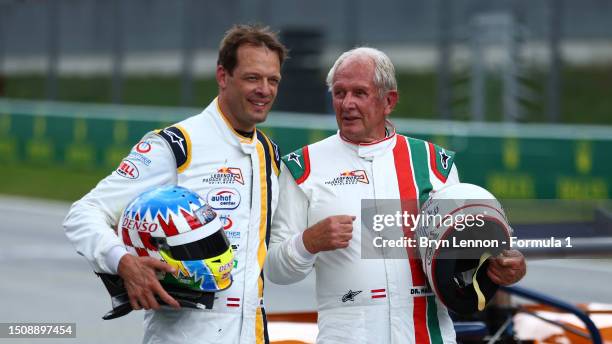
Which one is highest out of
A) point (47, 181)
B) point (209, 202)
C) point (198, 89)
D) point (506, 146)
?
point (198, 89)

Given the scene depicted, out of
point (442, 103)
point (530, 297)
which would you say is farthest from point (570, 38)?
point (530, 297)

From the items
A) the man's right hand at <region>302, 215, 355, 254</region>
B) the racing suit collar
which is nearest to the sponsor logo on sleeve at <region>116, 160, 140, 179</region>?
the man's right hand at <region>302, 215, 355, 254</region>

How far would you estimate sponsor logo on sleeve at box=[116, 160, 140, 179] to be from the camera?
172 inches

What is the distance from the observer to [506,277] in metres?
4.45

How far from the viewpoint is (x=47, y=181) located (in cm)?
2350

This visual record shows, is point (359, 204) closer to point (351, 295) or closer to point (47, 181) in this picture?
point (351, 295)

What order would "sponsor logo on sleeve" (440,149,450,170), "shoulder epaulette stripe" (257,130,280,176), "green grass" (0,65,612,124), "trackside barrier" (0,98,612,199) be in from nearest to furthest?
"shoulder epaulette stripe" (257,130,280,176) → "sponsor logo on sleeve" (440,149,450,170) → "trackside barrier" (0,98,612,199) → "green grass" (0,65,612,124)

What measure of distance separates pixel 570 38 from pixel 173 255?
1791 cm

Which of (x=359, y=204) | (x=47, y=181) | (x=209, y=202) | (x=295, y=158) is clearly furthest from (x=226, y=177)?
(x=47, y=181)

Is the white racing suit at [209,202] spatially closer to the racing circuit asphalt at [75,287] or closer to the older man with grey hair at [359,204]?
→ the older man with grey hair at [359,204]

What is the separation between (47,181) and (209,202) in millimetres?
19674

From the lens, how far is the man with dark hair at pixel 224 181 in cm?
432

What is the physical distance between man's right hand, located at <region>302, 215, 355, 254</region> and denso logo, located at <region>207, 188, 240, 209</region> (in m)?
0.32

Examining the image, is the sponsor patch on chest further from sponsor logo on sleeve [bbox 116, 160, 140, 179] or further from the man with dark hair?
sponsor logo on sleeve [bbox 116, 160, 140, 179]
